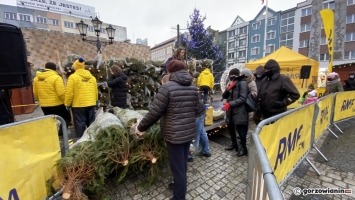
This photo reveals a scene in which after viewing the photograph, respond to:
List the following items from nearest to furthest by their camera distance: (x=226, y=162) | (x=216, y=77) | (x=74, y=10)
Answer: (x=226, y=162) < (x=216, y=77) < (x=74, y=10)

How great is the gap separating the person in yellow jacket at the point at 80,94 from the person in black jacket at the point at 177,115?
2.14 metres

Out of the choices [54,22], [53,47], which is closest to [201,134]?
[53,47]

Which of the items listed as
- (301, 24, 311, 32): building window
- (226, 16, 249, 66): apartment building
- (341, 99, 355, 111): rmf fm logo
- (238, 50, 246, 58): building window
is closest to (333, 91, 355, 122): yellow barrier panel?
(341, 99, 355, 111): rmf fm logo

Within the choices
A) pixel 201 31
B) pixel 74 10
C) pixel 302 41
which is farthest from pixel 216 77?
pixel 74 10

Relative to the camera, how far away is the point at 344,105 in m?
5.83

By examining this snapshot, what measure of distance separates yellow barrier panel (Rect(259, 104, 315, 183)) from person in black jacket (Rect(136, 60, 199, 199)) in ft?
2.97

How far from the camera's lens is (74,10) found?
36906 mm

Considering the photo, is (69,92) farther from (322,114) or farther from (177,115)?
(322,114)

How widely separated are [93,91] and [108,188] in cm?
220

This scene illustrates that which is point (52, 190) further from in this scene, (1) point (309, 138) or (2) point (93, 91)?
(1) point (309, 138)

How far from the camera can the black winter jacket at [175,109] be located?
2.33 metres

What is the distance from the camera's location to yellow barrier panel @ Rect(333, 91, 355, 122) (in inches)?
Answer: 215

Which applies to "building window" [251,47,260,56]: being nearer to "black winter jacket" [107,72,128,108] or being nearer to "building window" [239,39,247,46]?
"building window" [239,39,247,46]

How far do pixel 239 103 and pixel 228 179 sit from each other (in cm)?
138
